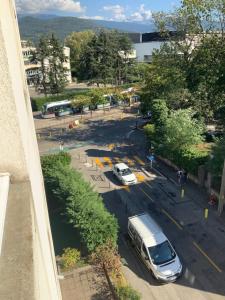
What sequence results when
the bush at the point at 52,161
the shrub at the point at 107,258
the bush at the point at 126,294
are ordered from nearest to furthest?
the bush at the point at 126,294, the shrub at the point at 107,258, the bush at the point at 52,161

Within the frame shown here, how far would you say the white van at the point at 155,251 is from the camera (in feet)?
48.8

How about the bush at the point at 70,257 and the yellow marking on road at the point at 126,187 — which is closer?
the bush at the point at 70,257

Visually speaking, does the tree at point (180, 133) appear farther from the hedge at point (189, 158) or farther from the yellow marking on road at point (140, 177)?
the yellow marking on road at point (140, 177)

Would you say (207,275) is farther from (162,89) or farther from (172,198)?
(162,89)

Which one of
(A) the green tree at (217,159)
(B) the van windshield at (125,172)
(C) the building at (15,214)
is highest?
(C) the building at (15,214)

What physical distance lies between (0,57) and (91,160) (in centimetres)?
2607

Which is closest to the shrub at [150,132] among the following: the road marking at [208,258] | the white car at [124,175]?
the white car at [124,175]

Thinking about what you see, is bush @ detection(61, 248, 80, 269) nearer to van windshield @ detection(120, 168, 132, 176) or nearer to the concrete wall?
van windshield @ detection(120, 168, 132, 176)

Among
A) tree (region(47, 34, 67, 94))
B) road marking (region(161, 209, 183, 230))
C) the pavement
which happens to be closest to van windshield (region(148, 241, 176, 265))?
the pavement

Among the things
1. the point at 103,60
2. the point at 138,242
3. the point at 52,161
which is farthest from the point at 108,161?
the point at 103,60

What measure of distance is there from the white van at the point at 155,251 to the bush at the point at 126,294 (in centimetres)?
207

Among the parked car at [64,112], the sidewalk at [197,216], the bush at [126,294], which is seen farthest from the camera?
the parked car at [64,112]

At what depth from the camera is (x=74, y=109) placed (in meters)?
47.2

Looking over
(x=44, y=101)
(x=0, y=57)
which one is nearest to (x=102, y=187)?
(x=0, y=57)
